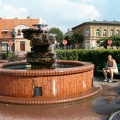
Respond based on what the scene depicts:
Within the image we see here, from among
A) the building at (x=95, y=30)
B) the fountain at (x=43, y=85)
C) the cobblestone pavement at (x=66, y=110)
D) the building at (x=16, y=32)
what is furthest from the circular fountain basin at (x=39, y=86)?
the building at (x=95, y=30)

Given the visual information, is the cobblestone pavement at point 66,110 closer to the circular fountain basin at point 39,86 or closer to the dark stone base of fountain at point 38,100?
the dark stone base of fountain at point 38,100

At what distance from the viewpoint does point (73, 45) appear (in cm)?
8700

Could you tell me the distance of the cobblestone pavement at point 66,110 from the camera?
20.8 ft

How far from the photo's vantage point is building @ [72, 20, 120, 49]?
80625 millimetres

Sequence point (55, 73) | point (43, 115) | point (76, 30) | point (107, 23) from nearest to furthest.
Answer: point (43, 115), point (55, 73), point (107, 23), point (76, 30)

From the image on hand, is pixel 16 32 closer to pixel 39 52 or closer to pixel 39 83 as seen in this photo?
pixel 39 52

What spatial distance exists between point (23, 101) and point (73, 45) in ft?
262

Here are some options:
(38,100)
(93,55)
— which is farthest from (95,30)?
(38,100)

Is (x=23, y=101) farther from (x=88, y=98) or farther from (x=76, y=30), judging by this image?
(x=76, y=30)

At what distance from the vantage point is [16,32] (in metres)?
56.7

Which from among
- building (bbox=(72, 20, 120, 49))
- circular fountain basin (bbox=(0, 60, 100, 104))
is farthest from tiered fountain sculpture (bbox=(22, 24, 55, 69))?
building (bbox=(72, 20, 120, 49))

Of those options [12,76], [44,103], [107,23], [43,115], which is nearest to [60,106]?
[44,103]

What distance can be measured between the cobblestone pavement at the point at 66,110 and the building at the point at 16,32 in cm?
4924

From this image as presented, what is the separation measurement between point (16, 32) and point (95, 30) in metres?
32.8
